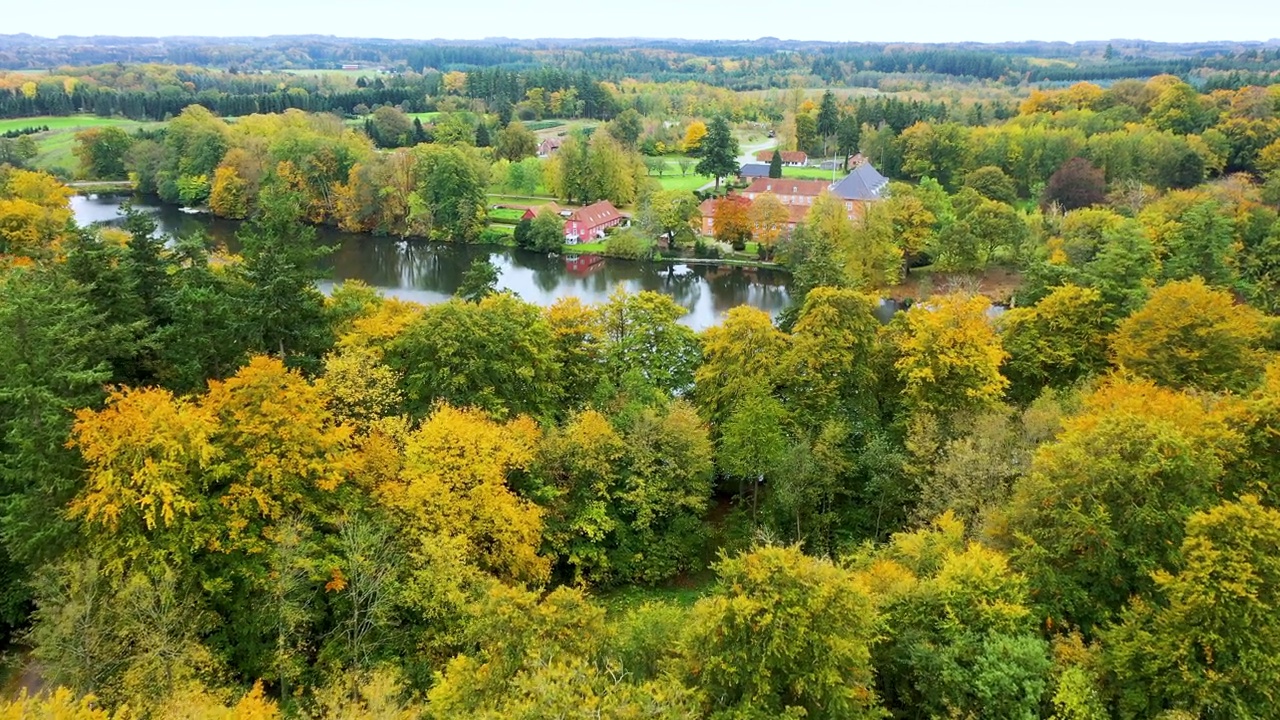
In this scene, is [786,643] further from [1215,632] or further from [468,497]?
[468,497]

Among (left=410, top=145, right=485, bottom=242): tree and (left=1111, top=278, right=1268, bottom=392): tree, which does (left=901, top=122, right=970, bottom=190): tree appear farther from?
(left=1111, top=278, right=1268, bottom=392): tree

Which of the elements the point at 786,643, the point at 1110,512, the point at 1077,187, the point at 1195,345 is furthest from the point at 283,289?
the point at 1077,187

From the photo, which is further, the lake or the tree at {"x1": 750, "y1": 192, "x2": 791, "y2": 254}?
the tree at {"x1": 750, "y1": 192, "x2": 791, "y2": 254}

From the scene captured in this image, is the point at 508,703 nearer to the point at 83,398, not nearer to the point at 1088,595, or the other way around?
the point at 1088,595

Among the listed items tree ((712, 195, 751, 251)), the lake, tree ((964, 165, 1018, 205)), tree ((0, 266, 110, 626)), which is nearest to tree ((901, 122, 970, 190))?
tree ((964, 165, 1018, 205))

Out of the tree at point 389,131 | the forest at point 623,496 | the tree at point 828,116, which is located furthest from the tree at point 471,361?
the tree at point 828,116

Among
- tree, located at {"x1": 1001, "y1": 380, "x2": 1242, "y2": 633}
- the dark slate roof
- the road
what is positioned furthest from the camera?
the road
